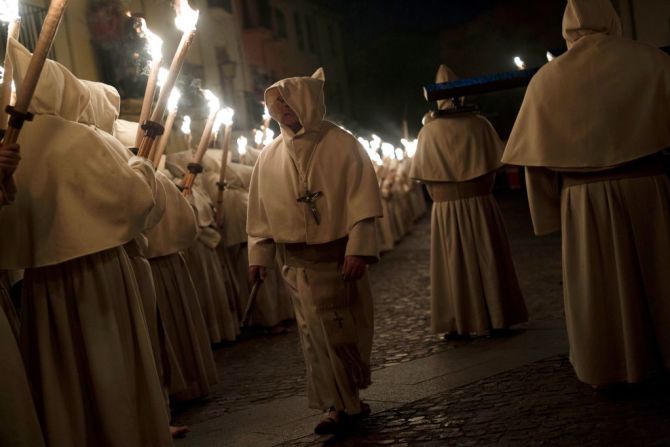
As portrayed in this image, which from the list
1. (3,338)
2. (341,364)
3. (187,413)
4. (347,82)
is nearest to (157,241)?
(187,413)

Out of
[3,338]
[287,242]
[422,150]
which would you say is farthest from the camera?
[422,150]

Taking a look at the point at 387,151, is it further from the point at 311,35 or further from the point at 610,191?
the point at 610,191

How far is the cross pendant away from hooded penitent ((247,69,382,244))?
0.06 feet

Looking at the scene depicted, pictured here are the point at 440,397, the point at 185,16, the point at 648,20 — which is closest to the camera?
the point at 185,16

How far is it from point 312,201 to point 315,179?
165 mm

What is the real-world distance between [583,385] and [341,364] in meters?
1.63

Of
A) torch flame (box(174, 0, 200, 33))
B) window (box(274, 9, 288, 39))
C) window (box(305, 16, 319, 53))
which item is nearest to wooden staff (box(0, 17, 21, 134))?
torch flame (box(174, 0, 200, 33))

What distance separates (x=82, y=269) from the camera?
5.13 meters

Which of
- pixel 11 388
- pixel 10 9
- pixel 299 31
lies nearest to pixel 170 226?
pixel 10 9

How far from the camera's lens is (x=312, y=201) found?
619 cm

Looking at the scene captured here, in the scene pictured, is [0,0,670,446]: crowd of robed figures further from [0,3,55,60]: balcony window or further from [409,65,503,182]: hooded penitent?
[0,3,55,60]: balcony window

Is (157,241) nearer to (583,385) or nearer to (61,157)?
(61,157)

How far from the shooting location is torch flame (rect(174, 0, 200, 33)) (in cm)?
553

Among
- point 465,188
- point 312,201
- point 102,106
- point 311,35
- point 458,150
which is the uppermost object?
point 311,35
